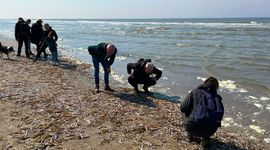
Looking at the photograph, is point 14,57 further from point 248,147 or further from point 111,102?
point 248,147

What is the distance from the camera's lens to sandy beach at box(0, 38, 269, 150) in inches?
299

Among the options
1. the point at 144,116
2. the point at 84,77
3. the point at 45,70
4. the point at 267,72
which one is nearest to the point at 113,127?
the point at 144,116

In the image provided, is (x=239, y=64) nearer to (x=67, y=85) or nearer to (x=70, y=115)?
(x=67, y=85)

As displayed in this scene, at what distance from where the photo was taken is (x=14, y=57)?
63.3 ft

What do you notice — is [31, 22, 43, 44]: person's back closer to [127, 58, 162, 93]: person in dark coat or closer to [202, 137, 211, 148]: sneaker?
[127, 58, 162, 93]: person in dark coat

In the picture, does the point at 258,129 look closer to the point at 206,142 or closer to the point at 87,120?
the point at 206,142

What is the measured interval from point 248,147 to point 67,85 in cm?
→ 655

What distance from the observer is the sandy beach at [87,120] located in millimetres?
7605

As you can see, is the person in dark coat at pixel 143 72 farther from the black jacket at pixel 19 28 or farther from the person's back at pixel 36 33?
the black jacket at pixel 19 28

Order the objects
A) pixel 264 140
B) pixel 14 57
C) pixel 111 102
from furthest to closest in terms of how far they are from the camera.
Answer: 1. pixel 14 57
2. pixel 111 102
3. pixel 264 140

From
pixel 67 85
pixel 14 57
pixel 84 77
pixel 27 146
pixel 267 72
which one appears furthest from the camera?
pixel 14 57

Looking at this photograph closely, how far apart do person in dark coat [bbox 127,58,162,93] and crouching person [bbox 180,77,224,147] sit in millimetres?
4068

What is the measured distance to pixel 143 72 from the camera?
11703 millimetres

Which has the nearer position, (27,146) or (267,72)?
(27,146)
